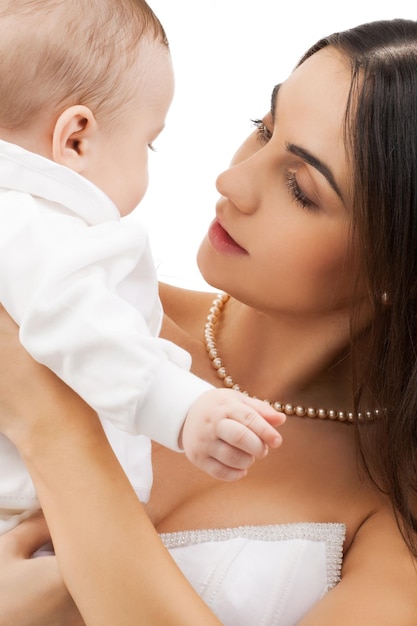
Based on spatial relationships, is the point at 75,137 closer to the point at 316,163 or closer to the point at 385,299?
the point at 316,163

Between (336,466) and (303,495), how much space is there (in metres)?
0.10

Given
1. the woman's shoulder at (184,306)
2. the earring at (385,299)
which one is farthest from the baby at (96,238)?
the woman's shoulder at (184,306)

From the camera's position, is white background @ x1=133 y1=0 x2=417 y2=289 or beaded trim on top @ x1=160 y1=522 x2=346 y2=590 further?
white background @ x1=133 y1=0 x2=417 y2=289

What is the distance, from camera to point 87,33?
55.9 inches

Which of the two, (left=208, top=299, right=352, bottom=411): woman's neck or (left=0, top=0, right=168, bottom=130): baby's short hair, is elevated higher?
(left=0, top=0, right=168, bottom=130): baby's short hair

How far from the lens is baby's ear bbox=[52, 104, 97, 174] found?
1.40m

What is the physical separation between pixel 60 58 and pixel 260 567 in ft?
3.01

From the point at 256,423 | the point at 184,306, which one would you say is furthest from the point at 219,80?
the point at 256,423

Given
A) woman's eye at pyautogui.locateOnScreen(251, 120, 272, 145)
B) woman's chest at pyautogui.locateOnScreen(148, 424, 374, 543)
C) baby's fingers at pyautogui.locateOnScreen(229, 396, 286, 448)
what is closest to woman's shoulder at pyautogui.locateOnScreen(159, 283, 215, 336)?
woman's chest at pyautogui.locateOnScreen(148, 424, 374, 543)

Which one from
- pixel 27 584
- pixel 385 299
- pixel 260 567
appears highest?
pixel 385 299

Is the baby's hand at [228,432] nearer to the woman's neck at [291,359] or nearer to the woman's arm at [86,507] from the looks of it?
the woman's arm at [86,507]

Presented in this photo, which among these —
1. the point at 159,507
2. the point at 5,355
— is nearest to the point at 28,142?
the point at 5,355

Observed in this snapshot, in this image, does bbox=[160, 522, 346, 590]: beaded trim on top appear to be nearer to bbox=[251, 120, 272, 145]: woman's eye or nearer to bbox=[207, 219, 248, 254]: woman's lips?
bbox=[207, 219, 248, 254]: woman's lips

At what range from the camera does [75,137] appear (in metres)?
1.43
